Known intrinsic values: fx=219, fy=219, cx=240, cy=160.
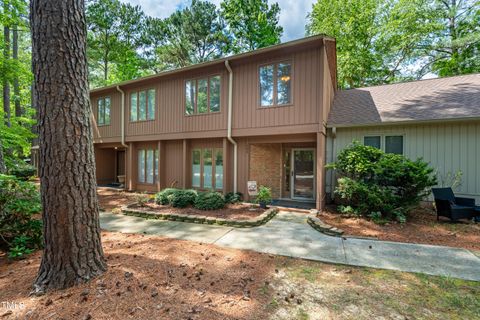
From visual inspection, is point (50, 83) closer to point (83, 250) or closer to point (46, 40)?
point (46, 40)

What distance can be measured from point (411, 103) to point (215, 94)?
720 centimetres

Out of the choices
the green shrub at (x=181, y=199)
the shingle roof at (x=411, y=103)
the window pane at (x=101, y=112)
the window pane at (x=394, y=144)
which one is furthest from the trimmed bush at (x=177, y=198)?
the window pane at (x=101, y=112)

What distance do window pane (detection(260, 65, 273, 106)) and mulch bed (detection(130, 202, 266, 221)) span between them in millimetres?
3510

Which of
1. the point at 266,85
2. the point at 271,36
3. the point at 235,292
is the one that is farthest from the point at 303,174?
the point at 271,36

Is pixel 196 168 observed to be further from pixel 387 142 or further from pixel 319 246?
pixel 387 142

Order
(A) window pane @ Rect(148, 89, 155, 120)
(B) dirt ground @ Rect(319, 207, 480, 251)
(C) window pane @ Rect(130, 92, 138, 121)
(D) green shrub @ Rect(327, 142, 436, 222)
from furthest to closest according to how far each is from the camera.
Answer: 1. (C) window pane @ Rect(130, 92, 138, 121)
2. (A) window pane @ Rect(148, 89, 155, 120)
3. (D) green shrub @ Rect(327, 142, 436, 222)
4. (B) dirt ground @ Rect(319, 207, 480, 251)

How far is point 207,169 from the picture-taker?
911 cm

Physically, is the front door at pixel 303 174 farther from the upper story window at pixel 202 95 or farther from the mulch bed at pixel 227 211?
the upper story window at pixel 202 95

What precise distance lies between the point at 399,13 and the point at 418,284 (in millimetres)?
18932

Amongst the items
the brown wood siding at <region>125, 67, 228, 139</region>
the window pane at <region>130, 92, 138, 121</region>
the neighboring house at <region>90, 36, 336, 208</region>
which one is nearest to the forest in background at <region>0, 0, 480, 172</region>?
the window pane at <region>130, 92, 138, 121</region>

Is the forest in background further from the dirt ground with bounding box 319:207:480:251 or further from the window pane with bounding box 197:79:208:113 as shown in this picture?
the dirt ground with bounding box 319:207:480:251

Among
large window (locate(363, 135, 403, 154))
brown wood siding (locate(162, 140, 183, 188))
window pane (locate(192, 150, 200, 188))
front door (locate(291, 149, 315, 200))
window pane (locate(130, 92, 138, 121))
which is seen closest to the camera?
large window (locate(363, 135, 403, 154))

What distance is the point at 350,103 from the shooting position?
353 inches

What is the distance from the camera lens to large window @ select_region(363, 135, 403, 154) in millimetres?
7426
